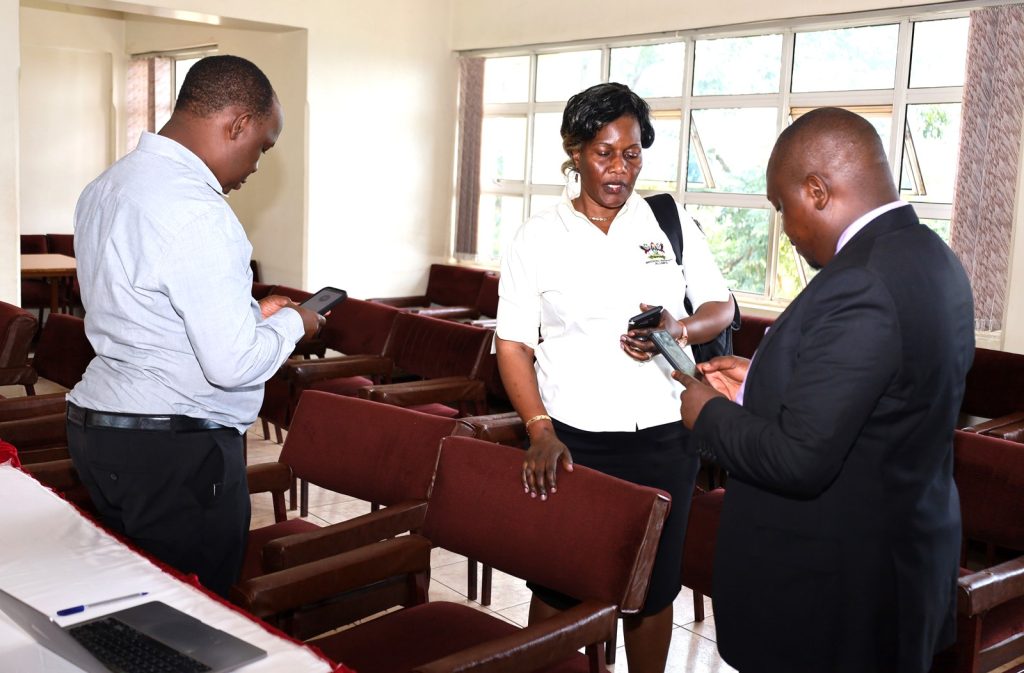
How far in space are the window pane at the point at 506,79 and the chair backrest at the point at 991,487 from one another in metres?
5.92

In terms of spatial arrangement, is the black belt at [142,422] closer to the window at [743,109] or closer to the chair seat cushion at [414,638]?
the chair seat cushion at [414,638]

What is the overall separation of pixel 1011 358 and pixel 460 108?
17.2ft

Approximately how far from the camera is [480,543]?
223cm

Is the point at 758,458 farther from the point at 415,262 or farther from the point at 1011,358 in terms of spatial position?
the point at 415,262

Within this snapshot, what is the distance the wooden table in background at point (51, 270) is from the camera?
7934mm

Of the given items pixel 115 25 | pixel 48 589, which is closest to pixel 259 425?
pixel 48 589

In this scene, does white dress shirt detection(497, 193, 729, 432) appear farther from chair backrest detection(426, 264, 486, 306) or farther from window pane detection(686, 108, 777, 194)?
chair backrest detection(426, 264, 486, 306)

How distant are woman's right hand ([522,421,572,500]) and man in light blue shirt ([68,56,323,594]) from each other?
594 millimetres

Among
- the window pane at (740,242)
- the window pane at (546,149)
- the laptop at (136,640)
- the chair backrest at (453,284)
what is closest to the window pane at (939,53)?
the window pane at (740,242)

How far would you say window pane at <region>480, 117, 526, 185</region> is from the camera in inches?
322

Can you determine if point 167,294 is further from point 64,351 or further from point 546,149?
point 546,149

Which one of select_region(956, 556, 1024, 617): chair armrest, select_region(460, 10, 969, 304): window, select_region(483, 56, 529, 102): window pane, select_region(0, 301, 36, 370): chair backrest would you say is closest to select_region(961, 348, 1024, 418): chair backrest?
select_region(460, 10, 969, 304): window

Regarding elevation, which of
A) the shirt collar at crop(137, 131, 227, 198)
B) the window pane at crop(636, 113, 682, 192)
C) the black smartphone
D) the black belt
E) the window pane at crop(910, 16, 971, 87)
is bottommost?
the black belt

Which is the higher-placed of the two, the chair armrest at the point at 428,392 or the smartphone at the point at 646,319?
the smartphone at the point at 646,319
